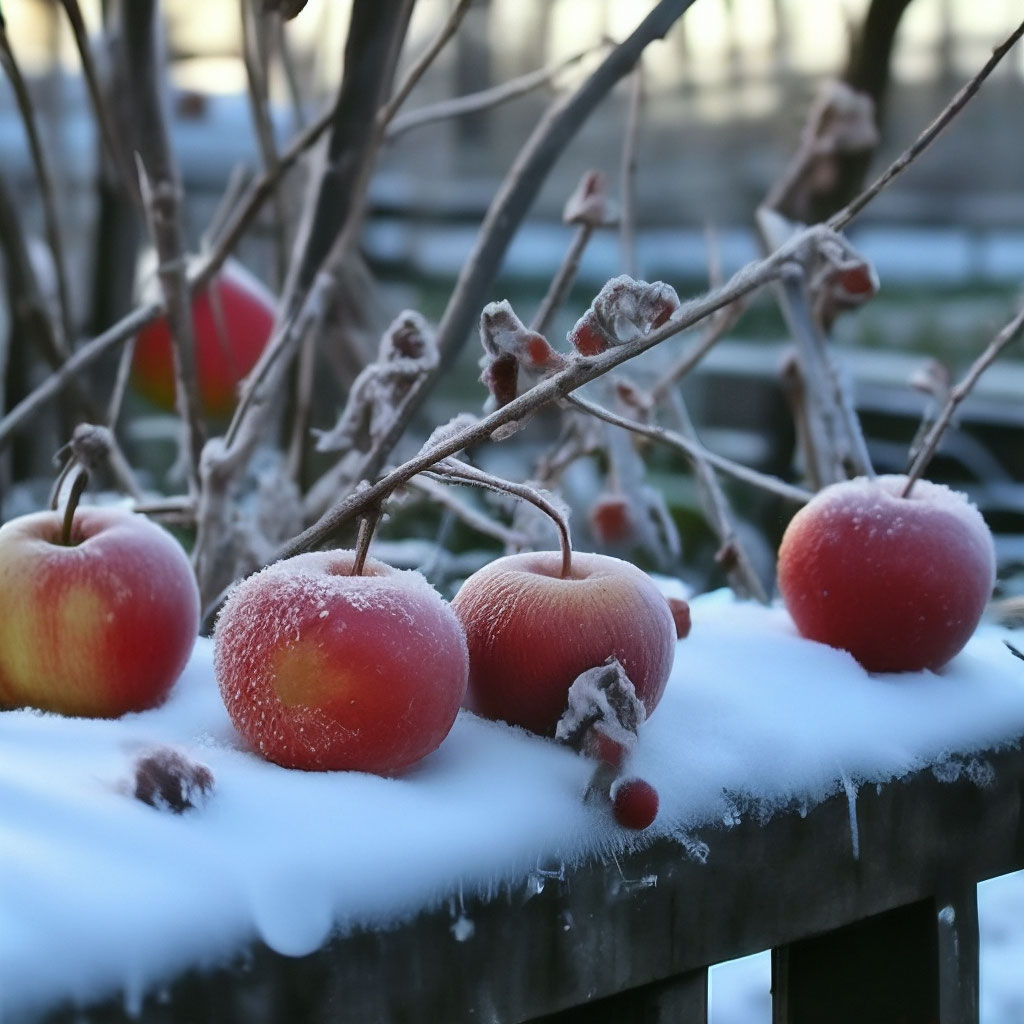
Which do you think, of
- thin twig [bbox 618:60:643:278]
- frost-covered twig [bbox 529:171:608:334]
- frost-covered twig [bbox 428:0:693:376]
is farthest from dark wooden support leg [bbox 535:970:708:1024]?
thin twig [bbox 618:60:643:278]

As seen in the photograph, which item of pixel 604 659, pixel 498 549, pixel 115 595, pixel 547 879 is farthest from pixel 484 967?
pixel 498 549

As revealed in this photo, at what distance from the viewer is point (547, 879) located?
53 cm

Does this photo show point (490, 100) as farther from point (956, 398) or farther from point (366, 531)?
point (366, 531)

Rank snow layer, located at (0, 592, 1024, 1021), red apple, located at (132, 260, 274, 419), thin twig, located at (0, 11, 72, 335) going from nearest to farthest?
snow layer, located at (0, 592, 1024, 1021) → thin twig, located at (0, 11, 72, 335) → red apple, located at (132, 260, 274, 419)

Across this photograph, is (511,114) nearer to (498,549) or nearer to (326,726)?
(498,549)

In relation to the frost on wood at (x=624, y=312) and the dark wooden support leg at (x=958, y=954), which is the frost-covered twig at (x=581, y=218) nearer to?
the frost on wood at (x=624, y=312)

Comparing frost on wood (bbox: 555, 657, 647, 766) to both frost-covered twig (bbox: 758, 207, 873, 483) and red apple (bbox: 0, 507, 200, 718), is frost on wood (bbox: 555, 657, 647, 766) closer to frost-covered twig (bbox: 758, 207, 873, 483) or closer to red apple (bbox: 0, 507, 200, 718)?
red apple (bbox: 0, 507, 200, 718)

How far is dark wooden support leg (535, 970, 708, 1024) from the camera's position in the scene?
24.3 inches

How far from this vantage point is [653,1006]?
2.03ft

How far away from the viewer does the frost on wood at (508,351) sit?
53 cm

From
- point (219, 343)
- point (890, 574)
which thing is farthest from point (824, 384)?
point (219, 343)

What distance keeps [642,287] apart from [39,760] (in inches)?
13.0

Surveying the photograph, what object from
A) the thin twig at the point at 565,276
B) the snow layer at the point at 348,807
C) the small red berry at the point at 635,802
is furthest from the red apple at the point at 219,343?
the small red berry at the point at 635,802

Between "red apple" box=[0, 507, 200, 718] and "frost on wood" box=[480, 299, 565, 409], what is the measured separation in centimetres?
21
